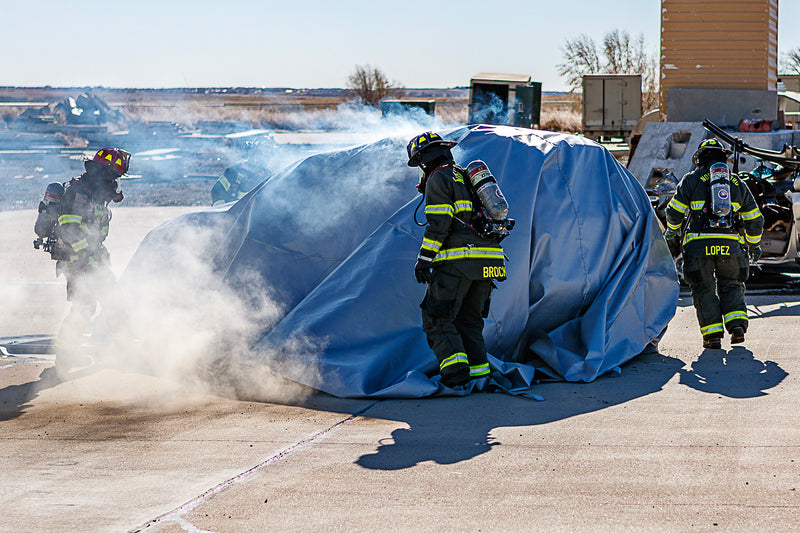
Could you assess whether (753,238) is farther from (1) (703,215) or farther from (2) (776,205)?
(2) (776,205)

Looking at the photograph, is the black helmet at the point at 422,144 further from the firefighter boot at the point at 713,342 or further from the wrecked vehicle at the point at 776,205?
the wrecked vehicle at the point at 776,205

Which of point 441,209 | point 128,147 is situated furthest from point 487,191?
point 128,147

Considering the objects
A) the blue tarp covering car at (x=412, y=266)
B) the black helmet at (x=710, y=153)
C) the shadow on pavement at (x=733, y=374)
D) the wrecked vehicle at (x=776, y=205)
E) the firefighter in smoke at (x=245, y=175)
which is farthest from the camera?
the firefighter in smoke at (x=245, y=175)

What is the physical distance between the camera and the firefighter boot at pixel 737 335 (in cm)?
742

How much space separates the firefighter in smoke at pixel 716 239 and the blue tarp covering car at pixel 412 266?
0.48 metres

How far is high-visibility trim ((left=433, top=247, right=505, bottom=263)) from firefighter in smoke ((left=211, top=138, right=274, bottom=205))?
15.2 ft

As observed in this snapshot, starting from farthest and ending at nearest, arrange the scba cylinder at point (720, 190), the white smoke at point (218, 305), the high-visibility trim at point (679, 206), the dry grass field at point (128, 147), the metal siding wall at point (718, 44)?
1. the dry grass field at point (128, 147)
2. the metal siding wall at point (718, 44)
3. the high-visibility trim at point (679, 206)
4. the scba cylinder at point (720, 190)
5. the white smoke at point (218, 305)

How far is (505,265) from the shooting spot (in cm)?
657

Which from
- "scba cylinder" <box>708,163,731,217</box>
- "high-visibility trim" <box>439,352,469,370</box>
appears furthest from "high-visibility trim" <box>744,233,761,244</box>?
"high-visibility trim" <box>439,352,469,370</box>

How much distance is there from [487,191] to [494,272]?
22.2 inches

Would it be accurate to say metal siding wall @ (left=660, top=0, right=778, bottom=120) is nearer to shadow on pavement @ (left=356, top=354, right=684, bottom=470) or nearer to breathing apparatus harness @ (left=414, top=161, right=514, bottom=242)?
shadow on pavement @ (left=356, top=354, right=684, bottom=470)

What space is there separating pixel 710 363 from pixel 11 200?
20.8 metres

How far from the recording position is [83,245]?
24.9 feet

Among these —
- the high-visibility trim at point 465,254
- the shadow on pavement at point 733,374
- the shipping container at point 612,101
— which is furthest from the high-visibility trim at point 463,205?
the shipping container at point 612,101
